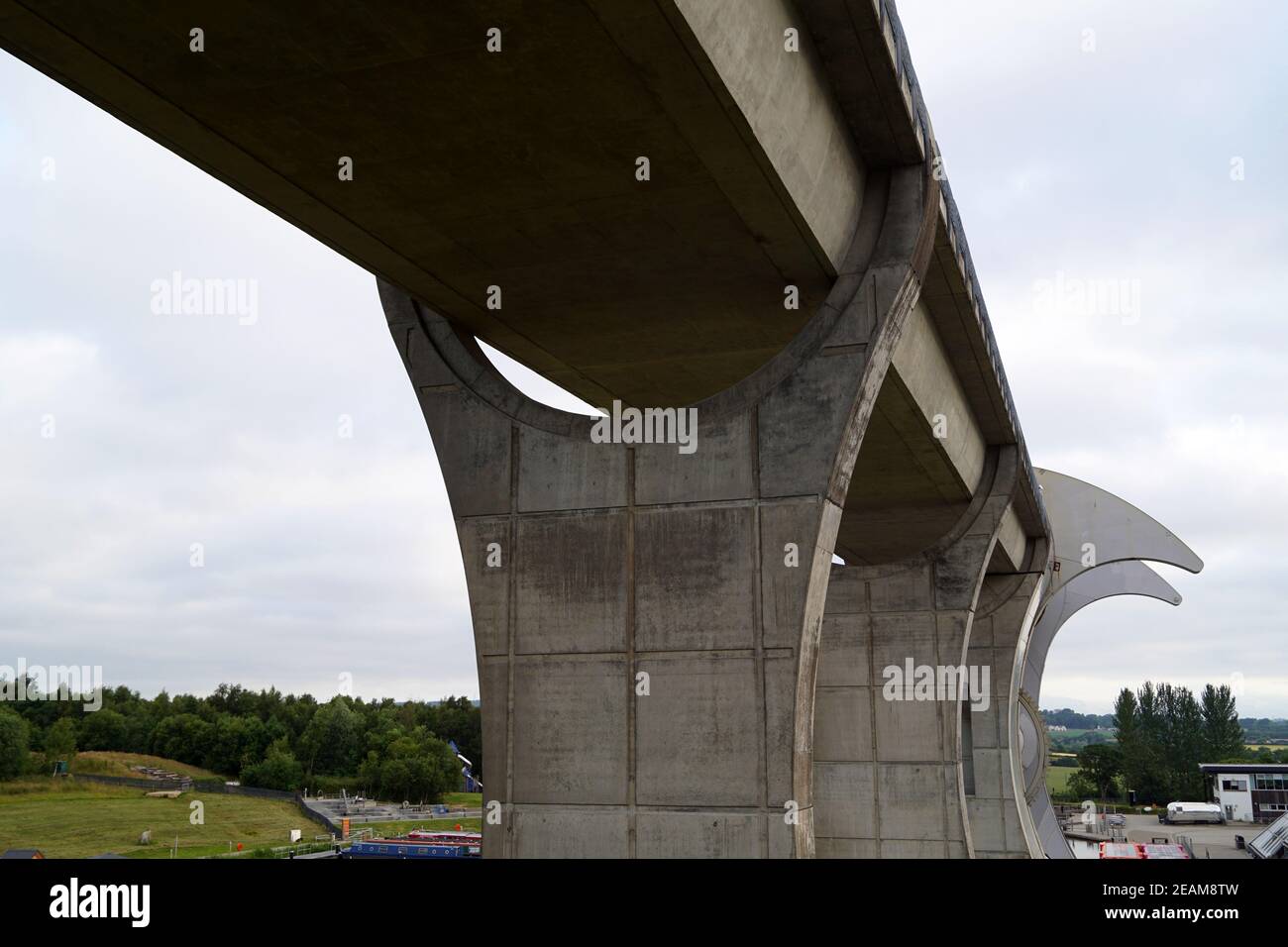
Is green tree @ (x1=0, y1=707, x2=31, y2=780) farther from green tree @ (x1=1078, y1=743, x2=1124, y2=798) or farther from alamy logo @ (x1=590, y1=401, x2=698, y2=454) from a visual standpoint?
green tree @ (x1=1078, y1=743, x2=1124, y2=798)

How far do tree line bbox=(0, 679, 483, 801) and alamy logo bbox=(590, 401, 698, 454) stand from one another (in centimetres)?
9540

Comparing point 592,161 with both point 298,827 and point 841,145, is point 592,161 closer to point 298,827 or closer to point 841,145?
point 841,145

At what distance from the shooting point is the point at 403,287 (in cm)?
1494

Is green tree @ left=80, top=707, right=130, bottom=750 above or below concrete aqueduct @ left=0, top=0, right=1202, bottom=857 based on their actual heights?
below

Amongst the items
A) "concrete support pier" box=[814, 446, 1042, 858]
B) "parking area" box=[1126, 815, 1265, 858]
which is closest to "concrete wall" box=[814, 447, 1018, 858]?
"concrete support pier" box=[814, 446, 1042, 858]

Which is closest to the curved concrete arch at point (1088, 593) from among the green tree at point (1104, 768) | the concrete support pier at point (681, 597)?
the concrete support pier at point (681, 597)

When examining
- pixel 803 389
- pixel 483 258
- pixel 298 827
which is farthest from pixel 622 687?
pixel 298 827

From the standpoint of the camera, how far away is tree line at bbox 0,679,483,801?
10394 centimetres

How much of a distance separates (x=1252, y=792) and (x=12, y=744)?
344 ft

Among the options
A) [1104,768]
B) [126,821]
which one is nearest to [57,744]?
[126,821]

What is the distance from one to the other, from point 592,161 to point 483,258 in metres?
2.90

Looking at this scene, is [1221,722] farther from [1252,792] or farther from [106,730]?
[106,730]
